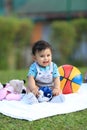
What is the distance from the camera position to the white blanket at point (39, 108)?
5734 millimetres

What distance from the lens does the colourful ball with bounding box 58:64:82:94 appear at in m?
6.89

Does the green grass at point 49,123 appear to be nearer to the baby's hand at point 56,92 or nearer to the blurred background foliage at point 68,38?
the baby's hand at point 56,92

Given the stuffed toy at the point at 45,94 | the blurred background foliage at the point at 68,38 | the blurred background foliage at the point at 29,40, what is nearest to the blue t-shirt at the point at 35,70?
the stuffed toy at the point at 45,94

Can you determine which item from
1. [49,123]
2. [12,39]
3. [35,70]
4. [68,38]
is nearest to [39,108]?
[49,123]

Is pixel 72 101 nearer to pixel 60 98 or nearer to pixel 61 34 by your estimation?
pixel 60 98

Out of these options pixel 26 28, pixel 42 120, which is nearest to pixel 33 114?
pixel 42 120

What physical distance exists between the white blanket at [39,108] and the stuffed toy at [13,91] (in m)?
0.22

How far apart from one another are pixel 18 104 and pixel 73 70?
129 cm

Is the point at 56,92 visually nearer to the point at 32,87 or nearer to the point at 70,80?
the point at 32,87

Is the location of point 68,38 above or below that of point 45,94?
above

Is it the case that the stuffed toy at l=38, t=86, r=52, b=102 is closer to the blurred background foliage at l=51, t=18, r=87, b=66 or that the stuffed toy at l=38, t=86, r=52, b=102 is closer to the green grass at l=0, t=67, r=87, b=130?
the green grass at l=0, t=67, r=87, b=130

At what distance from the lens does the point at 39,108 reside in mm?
5898

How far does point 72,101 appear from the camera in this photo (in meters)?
6.34

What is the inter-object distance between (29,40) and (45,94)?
30.6ft
